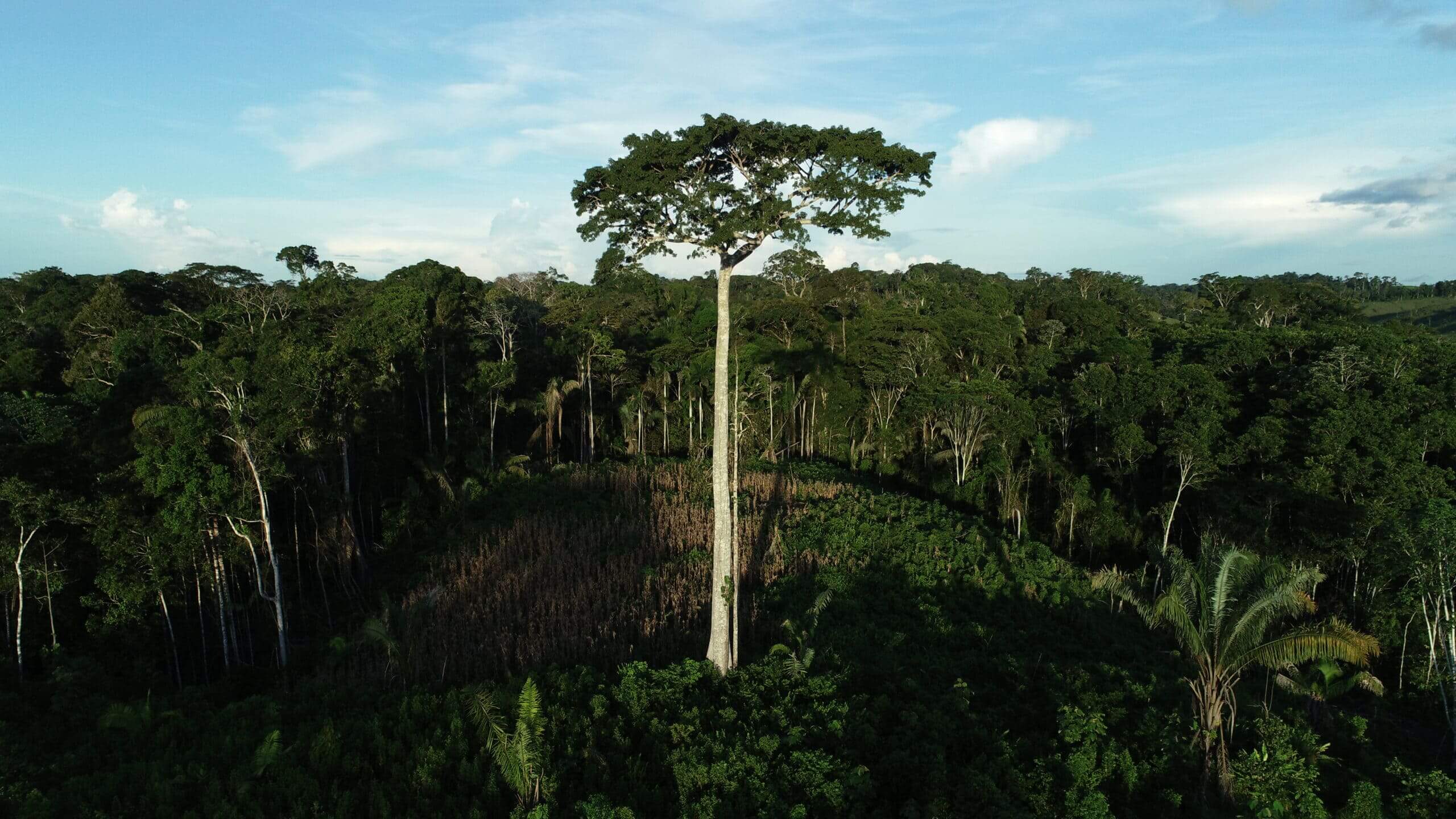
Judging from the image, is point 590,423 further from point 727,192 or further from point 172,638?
point 727,192

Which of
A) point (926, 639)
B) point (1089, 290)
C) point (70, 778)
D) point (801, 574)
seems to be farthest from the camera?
point (1089, 290)

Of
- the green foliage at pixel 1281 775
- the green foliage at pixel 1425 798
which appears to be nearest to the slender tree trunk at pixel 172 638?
the green foliage at pixel 1281 775

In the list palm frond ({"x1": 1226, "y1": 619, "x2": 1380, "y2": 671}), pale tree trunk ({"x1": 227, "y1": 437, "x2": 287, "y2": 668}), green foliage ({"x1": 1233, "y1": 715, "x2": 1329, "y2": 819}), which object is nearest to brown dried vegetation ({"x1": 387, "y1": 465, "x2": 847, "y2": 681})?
pale tree trunk ({"x1": 227, "y1": 437, "x2": 287, "y2": 668})

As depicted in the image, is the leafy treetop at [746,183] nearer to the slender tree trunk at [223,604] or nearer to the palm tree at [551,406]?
the slender tree trunk at [223,604]

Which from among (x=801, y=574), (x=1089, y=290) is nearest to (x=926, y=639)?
(x=801, y=574)

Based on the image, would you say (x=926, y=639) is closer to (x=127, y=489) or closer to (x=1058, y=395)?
(x=127, y=489)

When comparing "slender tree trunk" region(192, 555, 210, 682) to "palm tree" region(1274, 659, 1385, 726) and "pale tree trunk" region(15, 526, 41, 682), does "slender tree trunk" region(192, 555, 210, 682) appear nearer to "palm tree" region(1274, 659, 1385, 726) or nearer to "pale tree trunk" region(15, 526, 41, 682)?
"pale tree trunk" region(15, 526, 41, 682)
